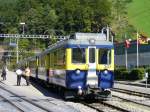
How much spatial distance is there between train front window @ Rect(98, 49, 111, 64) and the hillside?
284 ft

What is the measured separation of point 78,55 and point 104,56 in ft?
4.31

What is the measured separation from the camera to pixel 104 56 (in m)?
25.2

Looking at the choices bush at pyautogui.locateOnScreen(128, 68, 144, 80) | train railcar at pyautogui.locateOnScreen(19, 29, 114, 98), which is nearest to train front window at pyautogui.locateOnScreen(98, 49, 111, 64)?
train railcar at pyautogui.locateOnScreen(19, 29, 114, 98)

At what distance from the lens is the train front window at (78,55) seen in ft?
81.6

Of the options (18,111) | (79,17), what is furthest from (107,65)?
A: (79,17)

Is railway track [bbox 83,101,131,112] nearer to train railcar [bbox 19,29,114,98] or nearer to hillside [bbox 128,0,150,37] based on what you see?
train railcar [bbox 19,29,114,98]

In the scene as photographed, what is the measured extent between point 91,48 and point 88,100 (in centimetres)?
301

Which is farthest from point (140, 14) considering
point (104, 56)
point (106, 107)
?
point (106, 107)

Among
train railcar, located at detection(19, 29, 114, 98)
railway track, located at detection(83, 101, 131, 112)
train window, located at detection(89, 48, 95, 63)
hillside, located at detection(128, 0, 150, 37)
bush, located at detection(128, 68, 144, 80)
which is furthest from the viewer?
hillside, located at detection(128, 0, 150, 37)

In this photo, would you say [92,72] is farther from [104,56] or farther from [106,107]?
[106,107]

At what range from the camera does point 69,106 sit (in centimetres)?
2292

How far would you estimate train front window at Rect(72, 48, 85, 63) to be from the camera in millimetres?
24875

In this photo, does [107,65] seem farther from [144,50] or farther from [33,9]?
[33,9]

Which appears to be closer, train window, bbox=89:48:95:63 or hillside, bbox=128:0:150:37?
train window, bbox=89:48:95:63
